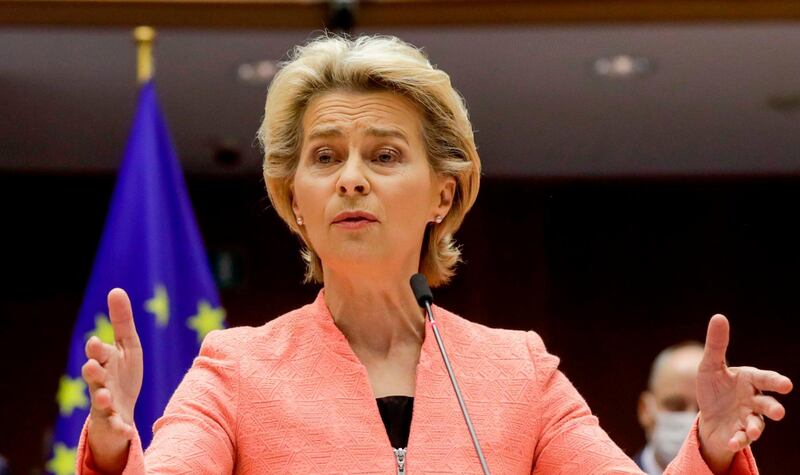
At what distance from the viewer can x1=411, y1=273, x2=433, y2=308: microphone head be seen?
89.0 inches

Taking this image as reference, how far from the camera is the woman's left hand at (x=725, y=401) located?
2.06m

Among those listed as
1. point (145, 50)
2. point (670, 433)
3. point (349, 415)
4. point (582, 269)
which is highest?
point (145, 50)

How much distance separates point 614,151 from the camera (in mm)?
7090

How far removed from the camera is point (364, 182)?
90.4 inches

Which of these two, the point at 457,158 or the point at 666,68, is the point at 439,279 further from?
the point at 666,68

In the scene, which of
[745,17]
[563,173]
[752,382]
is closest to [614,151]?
[563,173]

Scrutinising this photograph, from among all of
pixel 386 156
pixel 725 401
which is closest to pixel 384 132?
pixel 386 156

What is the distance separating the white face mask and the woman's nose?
2705 mm

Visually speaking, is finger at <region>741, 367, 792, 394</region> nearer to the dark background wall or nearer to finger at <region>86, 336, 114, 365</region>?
finger at <region>86, 336, 114, 365</region>

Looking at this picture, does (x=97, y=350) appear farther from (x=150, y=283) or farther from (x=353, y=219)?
(x=150, y=283)

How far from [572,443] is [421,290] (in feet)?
1.15

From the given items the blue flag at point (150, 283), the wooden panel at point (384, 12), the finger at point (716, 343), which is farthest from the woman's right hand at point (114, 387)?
the wooden panel at point (384, 12)

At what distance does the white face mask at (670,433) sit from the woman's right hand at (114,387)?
3.10m

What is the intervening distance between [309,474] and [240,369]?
0.21 m
